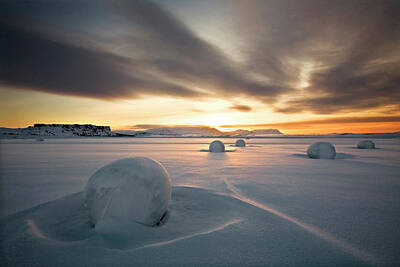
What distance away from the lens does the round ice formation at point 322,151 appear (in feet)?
34.1

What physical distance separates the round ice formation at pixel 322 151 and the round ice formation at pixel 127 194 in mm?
10542

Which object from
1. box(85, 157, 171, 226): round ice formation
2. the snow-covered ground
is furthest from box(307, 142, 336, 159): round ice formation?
box(85, 157, 171, 226): round ice formation

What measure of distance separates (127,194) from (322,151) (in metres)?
11.0

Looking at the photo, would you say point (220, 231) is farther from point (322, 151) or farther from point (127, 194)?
point (322, 151)

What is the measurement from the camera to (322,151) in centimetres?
1049

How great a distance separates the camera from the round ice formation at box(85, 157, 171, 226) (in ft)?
8.14

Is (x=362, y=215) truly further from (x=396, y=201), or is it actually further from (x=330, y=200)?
(x=396, y=201)

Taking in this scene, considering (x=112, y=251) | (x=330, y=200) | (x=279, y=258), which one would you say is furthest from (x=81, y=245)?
(x=330, y=200)

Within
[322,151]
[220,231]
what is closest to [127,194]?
[220,231]

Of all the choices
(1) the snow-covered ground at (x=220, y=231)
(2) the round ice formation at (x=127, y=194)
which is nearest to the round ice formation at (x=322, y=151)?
(1) the snow-covered ground at (x=220, y=231)

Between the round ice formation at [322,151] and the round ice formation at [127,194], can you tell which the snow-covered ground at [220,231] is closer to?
the round ice formation at [127,194]

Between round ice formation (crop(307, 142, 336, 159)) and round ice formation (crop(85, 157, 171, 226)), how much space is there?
10.5m

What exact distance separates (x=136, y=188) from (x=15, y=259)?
1.32m

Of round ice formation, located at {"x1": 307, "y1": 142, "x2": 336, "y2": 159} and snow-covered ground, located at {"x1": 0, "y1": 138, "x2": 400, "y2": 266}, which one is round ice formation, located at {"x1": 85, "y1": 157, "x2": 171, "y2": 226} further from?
round ice formation, located at {"x1": 307, "y1": 142, "x2": 336, "y2": 159}
